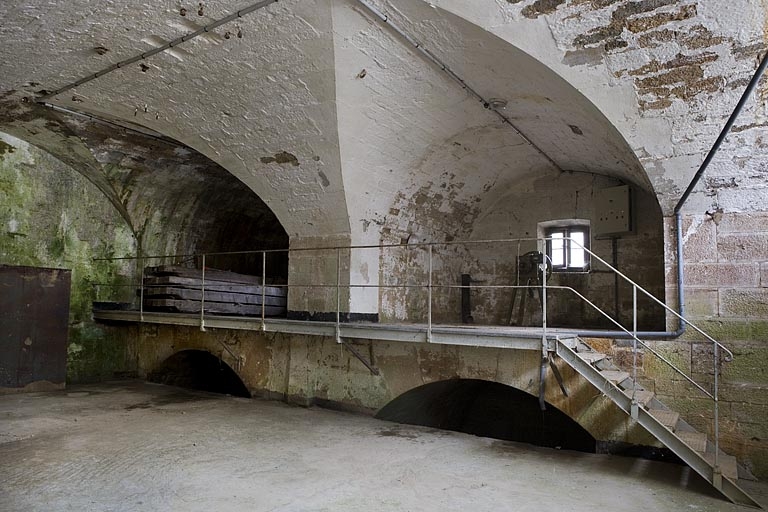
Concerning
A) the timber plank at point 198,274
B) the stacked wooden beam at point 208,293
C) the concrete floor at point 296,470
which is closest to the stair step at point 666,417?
the concrete floor at point 296,470

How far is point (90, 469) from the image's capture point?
5.27m

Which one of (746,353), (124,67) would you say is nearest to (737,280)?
(746,353)

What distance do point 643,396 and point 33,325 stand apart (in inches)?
371

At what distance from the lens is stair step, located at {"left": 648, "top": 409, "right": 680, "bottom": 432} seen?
5168mm

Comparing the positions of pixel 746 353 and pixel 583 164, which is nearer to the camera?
pixel 746 353

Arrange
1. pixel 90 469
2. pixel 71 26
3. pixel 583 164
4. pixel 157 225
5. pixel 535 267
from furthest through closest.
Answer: pixel 157 225, pixel 535 267, pixel 583 164, pixel 71 26, pixel 90 469

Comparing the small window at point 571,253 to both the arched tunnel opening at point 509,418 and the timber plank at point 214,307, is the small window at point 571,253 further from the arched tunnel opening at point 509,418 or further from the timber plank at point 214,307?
the timber plank at point 214,307

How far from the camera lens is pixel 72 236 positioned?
1041 cm

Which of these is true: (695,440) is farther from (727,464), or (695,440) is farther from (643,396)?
(643,396)

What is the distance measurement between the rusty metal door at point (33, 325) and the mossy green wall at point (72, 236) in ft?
1.05

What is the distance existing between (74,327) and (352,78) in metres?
7.49

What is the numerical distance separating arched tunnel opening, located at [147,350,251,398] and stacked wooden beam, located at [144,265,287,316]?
1.91 metres

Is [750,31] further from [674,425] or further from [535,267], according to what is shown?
[535,267]

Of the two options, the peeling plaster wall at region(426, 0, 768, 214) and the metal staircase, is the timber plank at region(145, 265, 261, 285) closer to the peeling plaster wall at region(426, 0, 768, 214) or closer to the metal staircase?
the metal staircase
